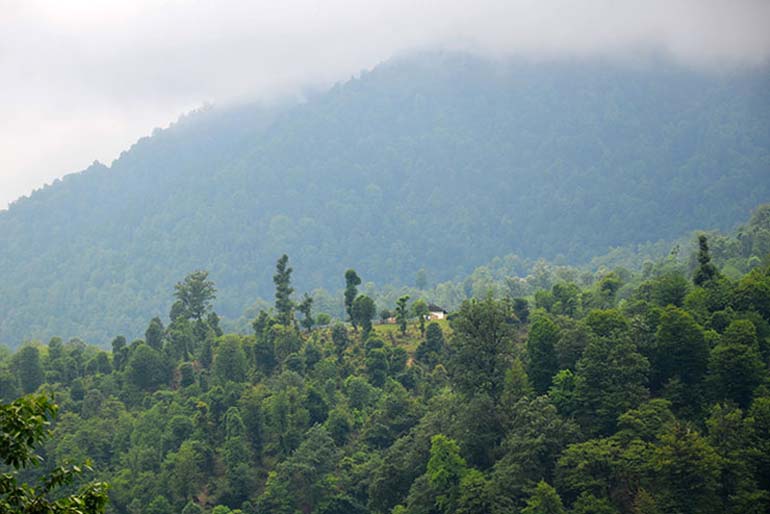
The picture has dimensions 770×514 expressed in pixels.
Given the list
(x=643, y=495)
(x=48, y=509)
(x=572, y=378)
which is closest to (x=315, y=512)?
(x=572, y=378)

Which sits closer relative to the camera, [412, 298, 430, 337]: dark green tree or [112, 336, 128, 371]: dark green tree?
[412, 298, 430, 337]: dark green tree

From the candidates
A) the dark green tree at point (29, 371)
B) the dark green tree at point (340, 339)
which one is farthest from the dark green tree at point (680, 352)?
the dark green tree at point (29, 371)

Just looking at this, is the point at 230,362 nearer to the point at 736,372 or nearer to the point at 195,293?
the point at 195,293

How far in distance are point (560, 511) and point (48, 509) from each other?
43.8 m

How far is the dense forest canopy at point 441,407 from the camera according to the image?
60312mm

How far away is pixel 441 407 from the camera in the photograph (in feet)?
253

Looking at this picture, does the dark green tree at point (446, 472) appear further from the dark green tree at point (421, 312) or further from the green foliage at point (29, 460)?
the green foliage at point (29, 460)

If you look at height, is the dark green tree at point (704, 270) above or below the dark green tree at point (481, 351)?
above

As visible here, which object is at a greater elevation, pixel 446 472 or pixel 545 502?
pixel 446 472

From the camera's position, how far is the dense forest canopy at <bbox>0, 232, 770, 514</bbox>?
60.3m

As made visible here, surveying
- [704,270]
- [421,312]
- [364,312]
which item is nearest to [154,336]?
[364,312]

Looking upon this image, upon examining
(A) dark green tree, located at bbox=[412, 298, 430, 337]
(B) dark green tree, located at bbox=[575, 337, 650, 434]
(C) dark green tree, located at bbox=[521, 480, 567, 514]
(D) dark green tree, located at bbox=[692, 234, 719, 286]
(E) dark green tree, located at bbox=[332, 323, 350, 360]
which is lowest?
(C) dark green tree, located at bbox=[521, 480, 567, 514]

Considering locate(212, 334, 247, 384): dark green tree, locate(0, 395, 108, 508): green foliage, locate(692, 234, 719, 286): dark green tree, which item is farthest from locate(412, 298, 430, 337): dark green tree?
locate(0, 395, 108, 508): green foliage

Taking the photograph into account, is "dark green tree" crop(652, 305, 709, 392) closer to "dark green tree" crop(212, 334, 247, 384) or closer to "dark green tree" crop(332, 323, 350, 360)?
"dark green tree" crop(332, 323, 350, 360)
